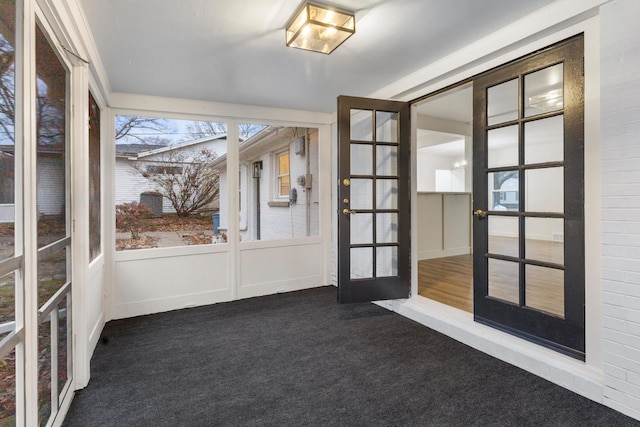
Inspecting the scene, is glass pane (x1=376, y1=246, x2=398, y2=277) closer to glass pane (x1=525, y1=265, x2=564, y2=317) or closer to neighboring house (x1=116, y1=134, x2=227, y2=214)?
glass pane (x1=525, y1=265, x2=564, y2=317)

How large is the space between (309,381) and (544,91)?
98.0 inches

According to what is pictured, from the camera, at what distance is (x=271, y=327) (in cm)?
311

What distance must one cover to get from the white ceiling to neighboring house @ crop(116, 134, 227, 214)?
563 millimetres

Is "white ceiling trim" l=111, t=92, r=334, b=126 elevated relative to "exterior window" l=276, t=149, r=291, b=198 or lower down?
elevated

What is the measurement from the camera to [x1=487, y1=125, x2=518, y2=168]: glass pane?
94.3 inches

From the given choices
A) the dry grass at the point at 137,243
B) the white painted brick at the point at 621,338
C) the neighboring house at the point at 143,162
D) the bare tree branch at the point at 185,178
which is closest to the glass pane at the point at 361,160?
the bare tree branch at the point at 185,178

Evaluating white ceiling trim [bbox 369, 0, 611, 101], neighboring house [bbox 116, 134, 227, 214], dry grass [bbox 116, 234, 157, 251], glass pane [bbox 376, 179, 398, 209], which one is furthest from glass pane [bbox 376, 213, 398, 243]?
dry grass [bbox 116, 234, 157, 251]

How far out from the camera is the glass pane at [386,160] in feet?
11.0

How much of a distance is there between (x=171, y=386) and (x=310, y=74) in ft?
8.92

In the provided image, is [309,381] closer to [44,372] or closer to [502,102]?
[44,372]

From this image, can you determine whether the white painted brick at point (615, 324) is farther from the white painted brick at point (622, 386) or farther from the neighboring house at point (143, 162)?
the neighboring house at point (143, 162)

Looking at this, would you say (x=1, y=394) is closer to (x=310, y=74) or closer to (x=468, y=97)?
(x=310, y=74)

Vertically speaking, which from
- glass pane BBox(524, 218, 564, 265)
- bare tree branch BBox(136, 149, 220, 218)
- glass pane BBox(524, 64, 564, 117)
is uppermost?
glass pane BBox(524, 64, 564, 117)

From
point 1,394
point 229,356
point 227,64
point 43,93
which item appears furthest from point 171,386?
point 227,64
